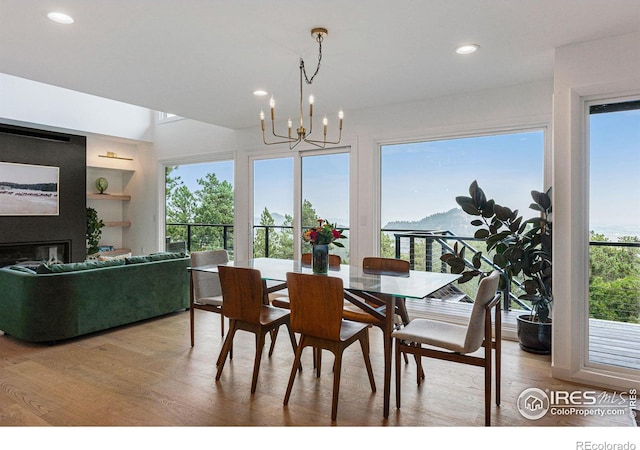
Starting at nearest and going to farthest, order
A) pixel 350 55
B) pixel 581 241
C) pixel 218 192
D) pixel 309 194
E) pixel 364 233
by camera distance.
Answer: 1. pixel 581 241
2. pixel 350 55
3. pixel 364 233
4. pixel 309 194
5. pixel 218 192

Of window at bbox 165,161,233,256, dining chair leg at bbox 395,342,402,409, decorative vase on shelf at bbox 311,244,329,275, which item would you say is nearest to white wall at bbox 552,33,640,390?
dining chair leg at bbox 395,342,402,409

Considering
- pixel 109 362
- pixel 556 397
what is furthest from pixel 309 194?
pixel 556 397

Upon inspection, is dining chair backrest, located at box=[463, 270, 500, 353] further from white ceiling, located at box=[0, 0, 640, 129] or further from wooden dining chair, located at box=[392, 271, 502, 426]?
white ceiling, located at box=[0, 0, 640, 129]

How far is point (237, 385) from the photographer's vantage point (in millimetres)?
2902

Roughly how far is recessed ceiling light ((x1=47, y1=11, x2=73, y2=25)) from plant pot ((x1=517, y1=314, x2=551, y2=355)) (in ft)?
13.9

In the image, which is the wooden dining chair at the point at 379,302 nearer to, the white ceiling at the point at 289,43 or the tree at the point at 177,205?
the white ceiling at the point at 289,43

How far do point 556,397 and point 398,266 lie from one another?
1.42 metres

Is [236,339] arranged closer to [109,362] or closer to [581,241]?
[109,362]

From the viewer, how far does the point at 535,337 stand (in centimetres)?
358

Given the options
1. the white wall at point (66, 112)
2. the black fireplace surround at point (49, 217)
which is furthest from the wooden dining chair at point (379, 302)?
the white wall at point (66, 112)

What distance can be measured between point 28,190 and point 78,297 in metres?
3.07

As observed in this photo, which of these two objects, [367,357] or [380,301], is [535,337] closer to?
[380,301]

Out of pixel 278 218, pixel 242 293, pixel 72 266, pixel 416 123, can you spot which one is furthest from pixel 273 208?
pixel 242 293

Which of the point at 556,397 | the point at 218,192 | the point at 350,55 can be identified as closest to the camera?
the point at 556,397
